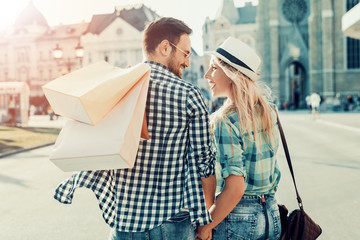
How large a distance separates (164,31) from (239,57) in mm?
431

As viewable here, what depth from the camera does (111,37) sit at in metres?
61.8

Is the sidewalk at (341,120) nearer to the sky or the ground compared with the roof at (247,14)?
nearer to the ground

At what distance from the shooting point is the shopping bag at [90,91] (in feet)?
4.80

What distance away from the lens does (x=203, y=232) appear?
1.90 metres

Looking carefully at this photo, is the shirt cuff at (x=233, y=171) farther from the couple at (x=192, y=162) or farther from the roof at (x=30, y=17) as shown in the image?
the roof at (x=30, y=17)

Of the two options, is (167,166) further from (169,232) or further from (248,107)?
(248,107)

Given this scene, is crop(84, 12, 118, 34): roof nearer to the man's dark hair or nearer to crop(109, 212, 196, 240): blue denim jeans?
the man's dark hair

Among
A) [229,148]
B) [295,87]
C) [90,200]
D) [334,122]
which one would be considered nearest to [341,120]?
[334,122]

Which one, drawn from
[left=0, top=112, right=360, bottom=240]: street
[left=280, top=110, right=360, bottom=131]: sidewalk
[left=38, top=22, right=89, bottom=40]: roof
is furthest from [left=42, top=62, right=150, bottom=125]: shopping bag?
[left=38, top=22, right=89, bottom=40]: roof

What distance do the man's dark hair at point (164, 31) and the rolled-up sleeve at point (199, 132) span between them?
320 millimetres

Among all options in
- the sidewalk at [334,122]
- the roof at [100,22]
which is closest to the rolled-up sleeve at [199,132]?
the sidewalk at [334,122]

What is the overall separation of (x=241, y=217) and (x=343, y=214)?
3.70m

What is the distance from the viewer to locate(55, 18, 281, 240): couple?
1.78 metres

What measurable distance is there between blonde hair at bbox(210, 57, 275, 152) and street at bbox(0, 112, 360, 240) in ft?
9.15
